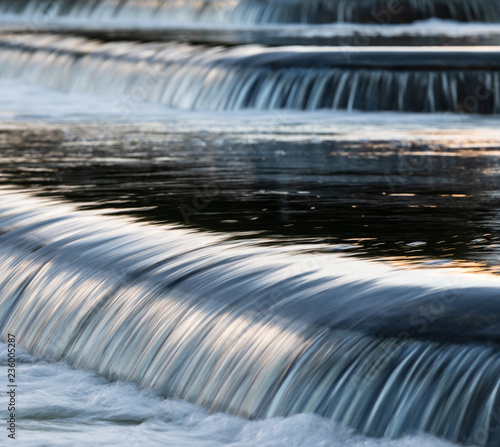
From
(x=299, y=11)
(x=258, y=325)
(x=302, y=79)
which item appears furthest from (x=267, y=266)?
(x=299, y=11)

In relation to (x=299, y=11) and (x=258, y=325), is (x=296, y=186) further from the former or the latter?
(x=299, y=11)

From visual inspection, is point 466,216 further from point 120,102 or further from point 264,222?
point 120,102

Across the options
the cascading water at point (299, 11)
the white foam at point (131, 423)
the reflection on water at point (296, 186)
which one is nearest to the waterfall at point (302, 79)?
the reflection on water at point (296, 186)

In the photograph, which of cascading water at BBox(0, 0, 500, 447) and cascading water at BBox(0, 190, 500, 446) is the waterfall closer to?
cascading water at BBox(0, 0, 500, 447)

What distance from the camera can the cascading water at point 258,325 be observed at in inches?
181

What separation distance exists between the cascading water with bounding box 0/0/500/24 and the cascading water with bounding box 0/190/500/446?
19925mm

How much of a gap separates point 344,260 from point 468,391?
151cm

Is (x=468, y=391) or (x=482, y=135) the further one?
(x=482, y=135)

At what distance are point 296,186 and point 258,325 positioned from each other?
3065mm

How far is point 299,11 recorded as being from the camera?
26.5 m

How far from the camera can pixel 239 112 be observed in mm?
14133

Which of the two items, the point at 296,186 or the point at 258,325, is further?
the point at 296,186

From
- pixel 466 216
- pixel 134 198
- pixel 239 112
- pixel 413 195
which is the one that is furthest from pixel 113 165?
pixel 239 112

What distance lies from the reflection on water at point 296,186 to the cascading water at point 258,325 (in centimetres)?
47
